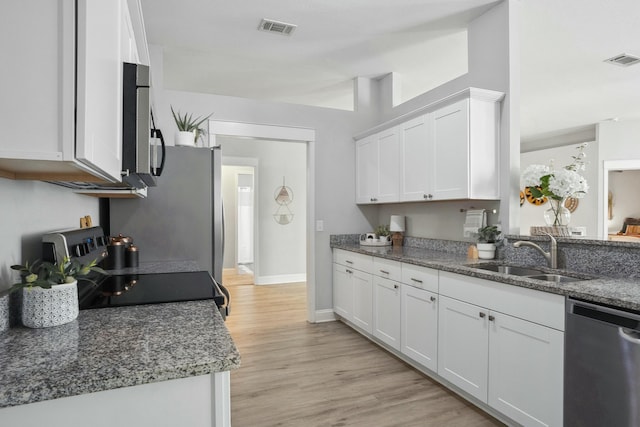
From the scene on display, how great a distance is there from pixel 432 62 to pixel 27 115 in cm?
384

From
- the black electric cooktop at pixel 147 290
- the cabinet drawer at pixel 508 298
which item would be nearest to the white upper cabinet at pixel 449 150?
the cabinet drawer at pixel 508 298

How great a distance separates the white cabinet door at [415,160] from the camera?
3.17 metres

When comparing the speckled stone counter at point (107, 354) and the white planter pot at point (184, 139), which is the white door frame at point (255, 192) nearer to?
the white planter pot at point (184, 139)

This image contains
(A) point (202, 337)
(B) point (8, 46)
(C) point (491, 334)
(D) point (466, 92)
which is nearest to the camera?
(B) point (8, 46)

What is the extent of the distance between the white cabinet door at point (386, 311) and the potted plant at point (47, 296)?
228 centimetres

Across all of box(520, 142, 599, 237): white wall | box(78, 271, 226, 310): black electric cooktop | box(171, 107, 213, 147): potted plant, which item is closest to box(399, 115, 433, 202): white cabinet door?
box(171, 107, 213, 147): potted plant

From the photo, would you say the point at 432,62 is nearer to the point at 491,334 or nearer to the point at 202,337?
the point at 491,334

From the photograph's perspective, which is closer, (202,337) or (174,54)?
(202,337)

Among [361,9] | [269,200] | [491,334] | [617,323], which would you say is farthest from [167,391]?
[269,200]

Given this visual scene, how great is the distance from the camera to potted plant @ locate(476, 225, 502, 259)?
2770mm

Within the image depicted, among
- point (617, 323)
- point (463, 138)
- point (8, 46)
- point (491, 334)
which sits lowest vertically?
point (491, 334)

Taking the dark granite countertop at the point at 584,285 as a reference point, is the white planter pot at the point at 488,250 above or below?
above

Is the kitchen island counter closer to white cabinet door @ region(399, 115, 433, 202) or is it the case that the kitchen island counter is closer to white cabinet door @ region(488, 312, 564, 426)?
white cabinet door @ region(488, 312, 564, 426)

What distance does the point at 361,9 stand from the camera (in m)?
2.91
